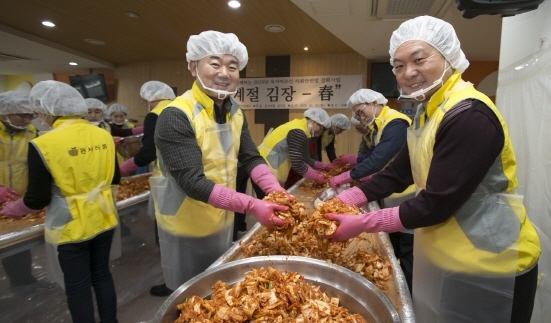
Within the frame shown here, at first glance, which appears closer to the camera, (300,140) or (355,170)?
(355,170)

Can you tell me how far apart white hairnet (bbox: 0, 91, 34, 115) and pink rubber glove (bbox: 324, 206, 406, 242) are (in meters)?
2.79

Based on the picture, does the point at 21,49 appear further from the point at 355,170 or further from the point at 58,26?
the point at 355,170

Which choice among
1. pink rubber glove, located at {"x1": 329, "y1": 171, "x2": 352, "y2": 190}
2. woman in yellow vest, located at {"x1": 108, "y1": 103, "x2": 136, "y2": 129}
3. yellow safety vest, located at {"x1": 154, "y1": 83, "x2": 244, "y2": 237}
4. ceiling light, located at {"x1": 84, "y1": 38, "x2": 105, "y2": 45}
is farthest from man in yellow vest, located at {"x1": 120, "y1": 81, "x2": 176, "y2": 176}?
ceiling light, located at {"x1": 84, "y1": 38, "x2": 105, "y2": 45}

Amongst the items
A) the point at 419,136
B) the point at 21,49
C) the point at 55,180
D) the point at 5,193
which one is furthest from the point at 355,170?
the point at 21,49

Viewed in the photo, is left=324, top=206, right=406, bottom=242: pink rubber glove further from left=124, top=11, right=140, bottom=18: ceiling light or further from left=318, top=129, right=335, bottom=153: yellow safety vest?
left=124, top=11, right=140, bottom=18: ceiling light

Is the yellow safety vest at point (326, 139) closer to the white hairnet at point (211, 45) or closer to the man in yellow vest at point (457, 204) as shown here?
the white hairnet at point (211, 45)

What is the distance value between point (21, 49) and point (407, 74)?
6.99m

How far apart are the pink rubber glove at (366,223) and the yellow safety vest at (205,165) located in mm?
734

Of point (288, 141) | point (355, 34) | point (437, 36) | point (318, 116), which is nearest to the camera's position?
point (437, 36)

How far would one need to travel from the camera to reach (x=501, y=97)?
212 centimetres

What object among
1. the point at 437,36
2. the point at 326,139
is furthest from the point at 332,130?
the point at 437,36

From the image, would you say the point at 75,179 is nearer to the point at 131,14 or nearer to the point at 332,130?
the point at 131,14

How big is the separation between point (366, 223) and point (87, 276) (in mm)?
1910

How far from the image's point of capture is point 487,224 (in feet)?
3.87
